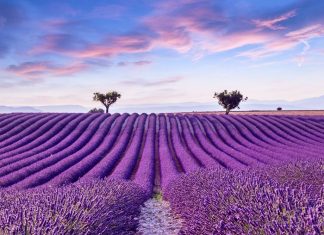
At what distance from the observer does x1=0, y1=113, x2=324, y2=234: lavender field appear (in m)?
6.20

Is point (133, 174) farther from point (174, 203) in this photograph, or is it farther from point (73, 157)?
point (174, 203)

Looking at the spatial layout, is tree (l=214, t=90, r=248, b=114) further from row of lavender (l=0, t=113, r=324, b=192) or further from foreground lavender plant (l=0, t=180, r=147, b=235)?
foreground lavender plant (l=0, t=180, r=147, b=235)

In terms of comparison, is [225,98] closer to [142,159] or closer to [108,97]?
[108,97]

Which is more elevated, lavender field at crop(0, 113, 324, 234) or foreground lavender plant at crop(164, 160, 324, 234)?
foreground lavender plant at crop(164, 160, 324, 234)

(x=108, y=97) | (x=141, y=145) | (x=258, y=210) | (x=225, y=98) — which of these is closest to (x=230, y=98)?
(x=225, y=98)

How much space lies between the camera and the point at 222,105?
168ft

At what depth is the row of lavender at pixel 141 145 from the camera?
54.7ft

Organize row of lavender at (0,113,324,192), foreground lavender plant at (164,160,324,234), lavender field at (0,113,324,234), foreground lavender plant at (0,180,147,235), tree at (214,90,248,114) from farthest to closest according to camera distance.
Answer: tree at (214,90,248,114) < row of lavender at (0,113,324,192) < lavender field at (0,113,324,234) < foreground lavender plant at (0,180,147,235) < foreground lavender plant at (164,160,324,234)

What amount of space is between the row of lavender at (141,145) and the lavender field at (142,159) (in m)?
0.05

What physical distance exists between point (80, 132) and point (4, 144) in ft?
21.2

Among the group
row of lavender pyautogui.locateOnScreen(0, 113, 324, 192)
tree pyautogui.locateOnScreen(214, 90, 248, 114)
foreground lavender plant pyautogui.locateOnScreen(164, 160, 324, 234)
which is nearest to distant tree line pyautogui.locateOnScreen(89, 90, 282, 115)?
tree pyautogui.locateOnScreen(214, 90, 248, 114)

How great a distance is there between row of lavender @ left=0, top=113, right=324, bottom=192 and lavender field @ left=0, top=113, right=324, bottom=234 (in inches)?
2.1

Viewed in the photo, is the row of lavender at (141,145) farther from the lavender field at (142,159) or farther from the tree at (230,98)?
the tree at (230,98)

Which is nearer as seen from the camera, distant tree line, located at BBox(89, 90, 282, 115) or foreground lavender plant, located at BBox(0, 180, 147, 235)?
foreground lavender plant, located at BBox(0, 180, 147, 235)
